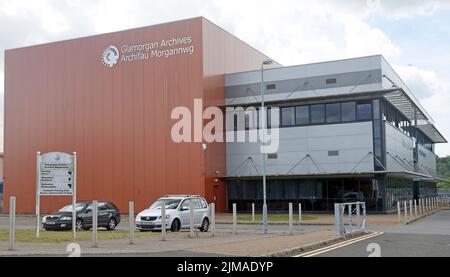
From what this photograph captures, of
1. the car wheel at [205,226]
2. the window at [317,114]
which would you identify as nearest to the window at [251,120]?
the window at [317,114]

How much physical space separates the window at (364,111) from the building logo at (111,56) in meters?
20.2

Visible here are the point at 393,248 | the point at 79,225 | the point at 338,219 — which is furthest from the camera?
the point at 79,225

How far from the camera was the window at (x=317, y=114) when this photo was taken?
44.4m

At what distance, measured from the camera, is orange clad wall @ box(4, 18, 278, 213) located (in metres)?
45.8

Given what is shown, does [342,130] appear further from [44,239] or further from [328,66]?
[44,239]

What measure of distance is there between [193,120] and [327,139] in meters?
10.2

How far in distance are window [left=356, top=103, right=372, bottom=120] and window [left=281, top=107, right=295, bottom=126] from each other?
511 cm

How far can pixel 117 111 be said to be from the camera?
4881 centimetres

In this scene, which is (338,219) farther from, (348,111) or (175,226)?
(348,111)

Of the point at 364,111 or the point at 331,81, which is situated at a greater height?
the point at 331,81

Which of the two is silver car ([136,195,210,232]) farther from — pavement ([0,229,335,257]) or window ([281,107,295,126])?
window ([281,107,295,126])

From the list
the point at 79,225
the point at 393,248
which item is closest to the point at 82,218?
the point at 79,225

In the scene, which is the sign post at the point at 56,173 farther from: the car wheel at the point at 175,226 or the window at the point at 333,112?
the window at the point at 333,112

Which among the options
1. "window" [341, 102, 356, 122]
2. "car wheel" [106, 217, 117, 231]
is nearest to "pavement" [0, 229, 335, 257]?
"car wheel" [106, 217, 117, 231]
